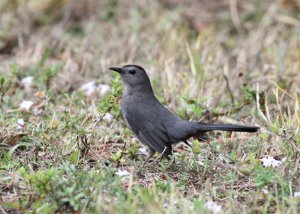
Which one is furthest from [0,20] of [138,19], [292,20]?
[292,20]

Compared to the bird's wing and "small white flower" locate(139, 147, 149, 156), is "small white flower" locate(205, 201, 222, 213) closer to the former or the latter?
the bird's wing

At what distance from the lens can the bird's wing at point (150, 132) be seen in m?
5.66

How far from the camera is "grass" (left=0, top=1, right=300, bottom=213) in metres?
4.66

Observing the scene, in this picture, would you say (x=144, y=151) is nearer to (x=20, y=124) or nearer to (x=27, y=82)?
(x=20, y=124)

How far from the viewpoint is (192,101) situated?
21.3 feet

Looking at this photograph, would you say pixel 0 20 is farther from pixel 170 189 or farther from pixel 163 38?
pixel 170 189

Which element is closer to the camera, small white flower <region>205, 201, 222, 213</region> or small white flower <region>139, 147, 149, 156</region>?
small white flower <region>205, 201, 222, 213</region>

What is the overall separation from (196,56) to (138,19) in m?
2.17

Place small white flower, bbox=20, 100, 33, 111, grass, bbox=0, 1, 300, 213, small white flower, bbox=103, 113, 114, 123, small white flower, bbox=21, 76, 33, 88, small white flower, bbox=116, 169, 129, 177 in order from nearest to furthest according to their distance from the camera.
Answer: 1. grass, bbox=0, 1, 300, 213
2. small white flower, bbox=116, 169, 129, 177
3. small white flower, bbox=103, 113, 114, 123
4. small white flower, bbox=20, 100, 33, 111
5. small white flower, bbox=21, 76, 33, 88

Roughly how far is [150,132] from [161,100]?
1.43m

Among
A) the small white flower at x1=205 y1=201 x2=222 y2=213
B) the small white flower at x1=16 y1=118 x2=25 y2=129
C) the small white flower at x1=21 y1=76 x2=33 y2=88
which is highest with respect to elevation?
the small white flower at x1=21 y1=76 x2=33 y2=88

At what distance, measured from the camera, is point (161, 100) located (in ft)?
23.6

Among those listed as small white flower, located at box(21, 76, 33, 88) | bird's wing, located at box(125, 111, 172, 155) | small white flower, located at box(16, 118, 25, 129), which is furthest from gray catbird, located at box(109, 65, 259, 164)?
small white flower, located at box(21, 76, 33, 88)

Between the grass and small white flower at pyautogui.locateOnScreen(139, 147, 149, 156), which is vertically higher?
the grass
